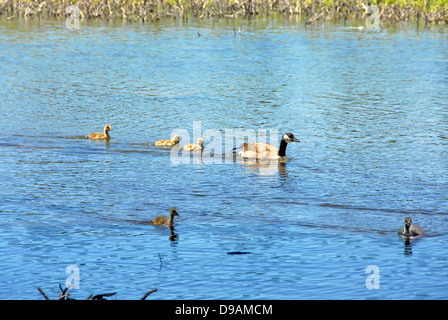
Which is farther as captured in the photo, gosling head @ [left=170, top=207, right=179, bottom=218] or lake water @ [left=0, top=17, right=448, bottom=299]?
gosling head @ [left=170, top=207, right=179, bottom=218]

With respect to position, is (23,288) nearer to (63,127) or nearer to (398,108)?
(63,127)

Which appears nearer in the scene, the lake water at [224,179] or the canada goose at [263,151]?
the lake water at [224,179]

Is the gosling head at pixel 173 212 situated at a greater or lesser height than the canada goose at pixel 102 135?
greater

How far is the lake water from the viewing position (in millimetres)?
12883

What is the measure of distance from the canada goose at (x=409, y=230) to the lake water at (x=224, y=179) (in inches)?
8.5

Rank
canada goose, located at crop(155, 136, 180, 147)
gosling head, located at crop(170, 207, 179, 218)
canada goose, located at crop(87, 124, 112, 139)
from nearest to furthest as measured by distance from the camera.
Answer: gosling head, located at crop(170, 207, 179, 218)
canada goose, located at crop(155, 136, 180, 147)
canada goose, located at crop(87, 124, 112, 139)

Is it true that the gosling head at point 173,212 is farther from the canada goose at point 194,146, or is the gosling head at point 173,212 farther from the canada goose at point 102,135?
the canada goose at point 102,135

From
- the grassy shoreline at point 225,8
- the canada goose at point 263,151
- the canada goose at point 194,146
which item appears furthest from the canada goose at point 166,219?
the grassy shoreline at point 225,8

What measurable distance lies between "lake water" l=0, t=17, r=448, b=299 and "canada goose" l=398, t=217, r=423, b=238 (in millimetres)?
217

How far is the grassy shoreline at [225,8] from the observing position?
213 feet

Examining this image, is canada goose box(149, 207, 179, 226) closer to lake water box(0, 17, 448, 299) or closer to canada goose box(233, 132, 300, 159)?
lake water box(0, 17, 448, 299)

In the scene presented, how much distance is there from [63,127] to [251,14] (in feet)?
153

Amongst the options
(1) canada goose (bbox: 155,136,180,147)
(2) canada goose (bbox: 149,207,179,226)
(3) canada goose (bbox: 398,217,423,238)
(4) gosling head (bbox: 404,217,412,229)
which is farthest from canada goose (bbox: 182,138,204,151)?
(4) gosling head (bbox: 404,217,412,229)

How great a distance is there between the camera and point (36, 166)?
2103 centimetres
